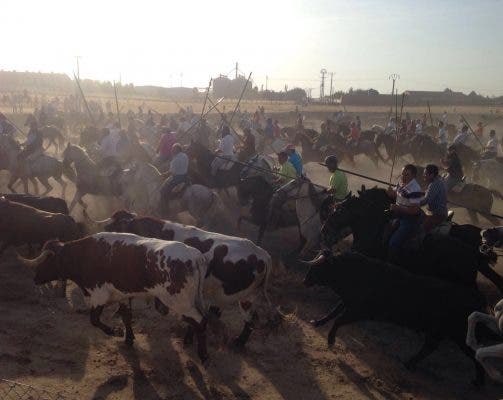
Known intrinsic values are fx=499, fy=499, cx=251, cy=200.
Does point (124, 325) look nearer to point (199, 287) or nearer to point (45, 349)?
point (45, 349)

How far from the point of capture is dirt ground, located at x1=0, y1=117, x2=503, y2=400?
19.7 feet

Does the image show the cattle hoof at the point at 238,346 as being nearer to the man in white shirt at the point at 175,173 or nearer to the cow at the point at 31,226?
Answer: the cow at the point at 31,226

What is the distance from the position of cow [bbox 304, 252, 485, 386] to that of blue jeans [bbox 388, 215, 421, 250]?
36.3 inches

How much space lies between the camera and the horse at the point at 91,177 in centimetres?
1259

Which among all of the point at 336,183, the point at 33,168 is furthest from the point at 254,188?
the point at 33,168

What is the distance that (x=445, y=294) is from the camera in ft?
21.8

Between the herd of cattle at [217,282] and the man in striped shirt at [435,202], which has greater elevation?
the man in striped shirt at [435,202]

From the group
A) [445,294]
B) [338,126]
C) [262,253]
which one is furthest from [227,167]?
[338,126]

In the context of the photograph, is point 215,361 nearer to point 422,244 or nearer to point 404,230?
point 404,230

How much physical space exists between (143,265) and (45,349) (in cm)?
188

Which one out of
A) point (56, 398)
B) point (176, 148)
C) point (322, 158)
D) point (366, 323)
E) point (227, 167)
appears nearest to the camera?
point (56, 398)

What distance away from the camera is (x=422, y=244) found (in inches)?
316

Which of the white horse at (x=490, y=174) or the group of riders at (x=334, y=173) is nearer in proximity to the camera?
the group of riders at (x=334, y=173)

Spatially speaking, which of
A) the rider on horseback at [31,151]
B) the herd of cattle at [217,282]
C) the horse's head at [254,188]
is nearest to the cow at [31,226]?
the herd of cattle at [217,282]
